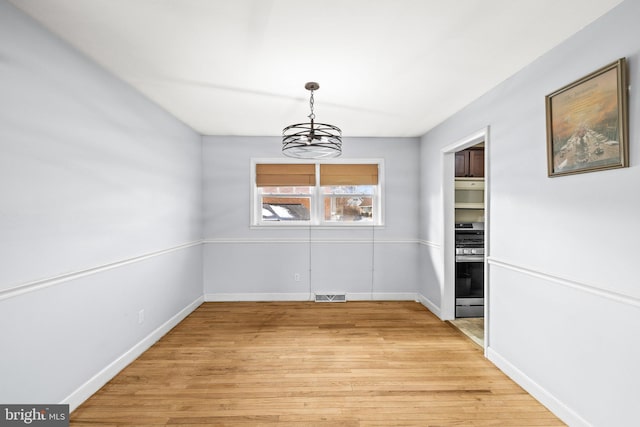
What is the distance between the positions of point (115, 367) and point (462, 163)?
4225 millimetres

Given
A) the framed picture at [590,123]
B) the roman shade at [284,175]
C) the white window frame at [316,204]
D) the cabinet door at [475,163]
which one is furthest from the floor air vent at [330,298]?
the framed picture at [590,123]

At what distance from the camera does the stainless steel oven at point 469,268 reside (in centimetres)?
396

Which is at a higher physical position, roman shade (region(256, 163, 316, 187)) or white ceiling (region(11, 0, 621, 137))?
white ceiling (region(11, 0, 621, 137))

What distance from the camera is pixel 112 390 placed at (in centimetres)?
237

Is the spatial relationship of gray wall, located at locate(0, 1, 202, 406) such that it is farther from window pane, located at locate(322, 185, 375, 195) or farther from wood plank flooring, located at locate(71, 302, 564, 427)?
window pane, located at locate(322, 185, 375, 195)

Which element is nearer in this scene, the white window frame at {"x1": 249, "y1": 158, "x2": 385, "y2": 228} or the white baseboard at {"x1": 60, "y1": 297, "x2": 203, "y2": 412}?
the white baseboard at {"x1": 60, "y1": 297, "x2": 203, "y2": 412}

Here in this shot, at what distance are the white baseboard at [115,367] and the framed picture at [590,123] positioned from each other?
11.8 feet

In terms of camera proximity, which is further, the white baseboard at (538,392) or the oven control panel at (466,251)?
the oven control panel at (466,251)

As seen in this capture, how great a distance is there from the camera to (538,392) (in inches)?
89.1

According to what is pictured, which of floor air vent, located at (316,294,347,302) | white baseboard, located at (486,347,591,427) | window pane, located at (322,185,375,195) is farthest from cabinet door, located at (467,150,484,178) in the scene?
floor air vent, located at (316,294,347,302)

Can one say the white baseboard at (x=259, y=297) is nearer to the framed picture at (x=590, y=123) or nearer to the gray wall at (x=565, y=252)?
the gray wall at (x=565, y=252)

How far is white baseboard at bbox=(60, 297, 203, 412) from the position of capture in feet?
7.11

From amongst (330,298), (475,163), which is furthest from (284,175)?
(475,163)

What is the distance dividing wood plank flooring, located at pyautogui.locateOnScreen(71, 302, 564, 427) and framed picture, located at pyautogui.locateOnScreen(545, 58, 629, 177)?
168 cm
